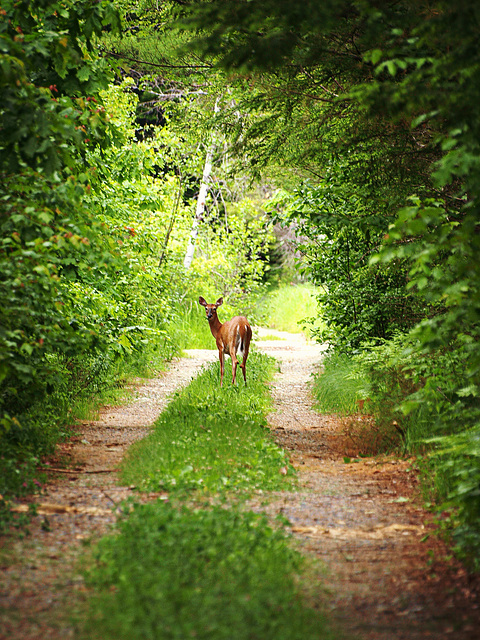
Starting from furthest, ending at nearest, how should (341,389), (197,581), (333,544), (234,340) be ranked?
(234,340)
(341,389)
(333,544)
(197,581)

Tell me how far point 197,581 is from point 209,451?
2.84m

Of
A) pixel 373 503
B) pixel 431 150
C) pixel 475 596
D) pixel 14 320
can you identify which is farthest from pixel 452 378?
pixel 14 320

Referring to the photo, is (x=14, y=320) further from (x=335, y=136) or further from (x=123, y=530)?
(x=335, y=136)

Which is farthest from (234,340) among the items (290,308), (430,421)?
(290,308)

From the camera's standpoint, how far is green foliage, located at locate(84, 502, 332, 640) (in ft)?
10.3

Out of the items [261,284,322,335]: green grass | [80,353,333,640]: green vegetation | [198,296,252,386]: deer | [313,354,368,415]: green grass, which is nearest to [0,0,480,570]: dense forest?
[313,354,368,415]: green grass

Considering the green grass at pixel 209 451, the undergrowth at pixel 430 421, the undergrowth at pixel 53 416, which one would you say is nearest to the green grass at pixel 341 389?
the undergrowth at pixel 430 421

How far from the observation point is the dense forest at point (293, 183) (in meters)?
4.52

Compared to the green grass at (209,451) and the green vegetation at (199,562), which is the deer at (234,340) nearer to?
the green grass at (209,451)

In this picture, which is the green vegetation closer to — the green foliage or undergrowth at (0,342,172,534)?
the green foliage

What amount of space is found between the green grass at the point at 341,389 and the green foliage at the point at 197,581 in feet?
15.2

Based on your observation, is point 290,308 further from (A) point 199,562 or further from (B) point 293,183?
(A) point 199,562

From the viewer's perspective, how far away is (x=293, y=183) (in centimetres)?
1192

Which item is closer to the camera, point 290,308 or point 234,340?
point 234,340
